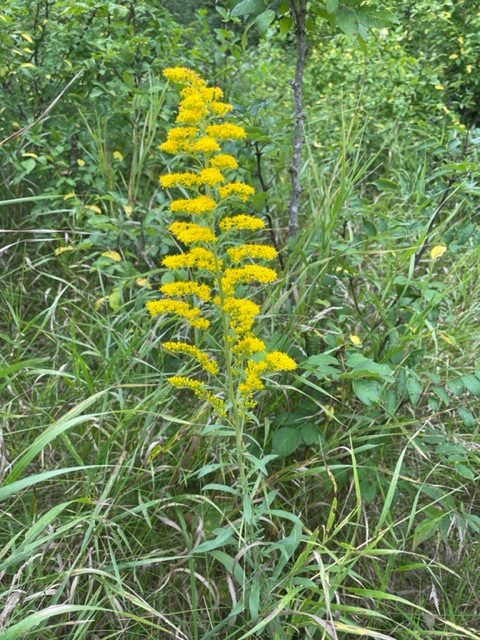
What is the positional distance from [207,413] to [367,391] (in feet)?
1.90

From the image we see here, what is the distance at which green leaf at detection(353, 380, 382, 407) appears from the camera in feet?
6.68

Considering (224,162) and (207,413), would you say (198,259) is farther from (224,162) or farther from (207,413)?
(207,413)

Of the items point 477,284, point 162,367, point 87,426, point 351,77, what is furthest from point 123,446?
point 351,77

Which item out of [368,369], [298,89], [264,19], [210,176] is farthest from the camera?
[298,89]

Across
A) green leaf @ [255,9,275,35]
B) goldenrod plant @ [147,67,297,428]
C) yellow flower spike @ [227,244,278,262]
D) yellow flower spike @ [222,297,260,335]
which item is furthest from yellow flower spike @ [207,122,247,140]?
green leaf @ [255,9,275,35]

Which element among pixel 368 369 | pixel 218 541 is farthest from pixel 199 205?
pixel 218 541

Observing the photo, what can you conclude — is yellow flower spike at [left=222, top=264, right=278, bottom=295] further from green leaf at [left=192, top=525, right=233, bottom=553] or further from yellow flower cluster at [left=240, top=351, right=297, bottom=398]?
green leaf at [left=192, top=525, right=233, bottom=553]

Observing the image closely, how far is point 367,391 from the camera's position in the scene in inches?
81.3

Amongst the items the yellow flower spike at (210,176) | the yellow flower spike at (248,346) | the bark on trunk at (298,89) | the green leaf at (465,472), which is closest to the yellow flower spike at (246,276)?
the yellow flower spike at (248,346)

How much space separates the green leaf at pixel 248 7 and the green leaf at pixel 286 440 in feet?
4.60

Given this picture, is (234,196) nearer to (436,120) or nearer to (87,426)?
(87,426)

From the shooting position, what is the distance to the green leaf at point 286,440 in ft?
7.07

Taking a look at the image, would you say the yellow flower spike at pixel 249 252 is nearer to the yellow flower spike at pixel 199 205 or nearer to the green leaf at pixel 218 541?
the yellow flower spike at pixel 199 205

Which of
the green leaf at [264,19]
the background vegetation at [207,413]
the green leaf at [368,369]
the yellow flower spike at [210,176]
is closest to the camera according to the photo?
the yellow flower spike at [210,176]
